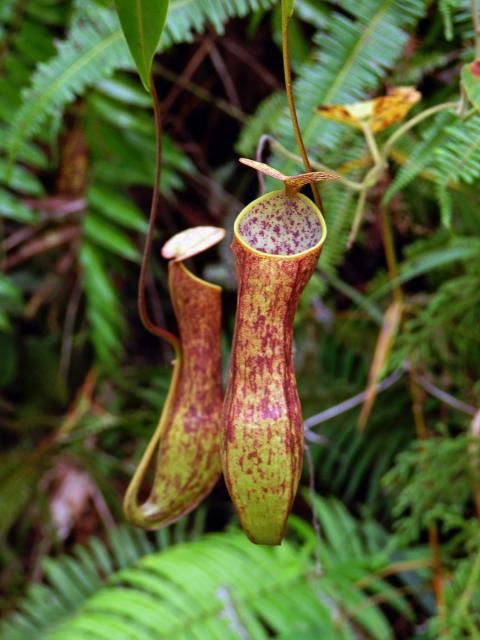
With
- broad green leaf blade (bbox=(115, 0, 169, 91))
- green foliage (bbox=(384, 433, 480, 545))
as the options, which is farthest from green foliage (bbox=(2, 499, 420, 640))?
broad green leaf blade (bbox=(115, 0, 169, 91))

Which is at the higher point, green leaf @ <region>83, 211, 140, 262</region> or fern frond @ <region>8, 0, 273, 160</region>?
fern frond @ <region>8, 0, 273, 160</region>

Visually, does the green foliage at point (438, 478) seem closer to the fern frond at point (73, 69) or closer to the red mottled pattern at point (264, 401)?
the red mottled pattern at point (264, 401)

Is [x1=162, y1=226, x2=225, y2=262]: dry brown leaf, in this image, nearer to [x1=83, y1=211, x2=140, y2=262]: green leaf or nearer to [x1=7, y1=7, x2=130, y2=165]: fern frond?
[x1=7, y1=7, x2=130, y2=165]: fern frond

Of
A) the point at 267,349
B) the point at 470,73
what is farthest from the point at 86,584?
the point at 470,73

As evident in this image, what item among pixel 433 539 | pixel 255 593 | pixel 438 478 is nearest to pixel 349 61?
pixel 438 478

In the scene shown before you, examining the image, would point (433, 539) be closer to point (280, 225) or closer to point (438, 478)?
point (438, 478)

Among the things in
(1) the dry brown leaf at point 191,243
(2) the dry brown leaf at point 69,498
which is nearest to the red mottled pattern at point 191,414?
(1) the dry brown leaf at point 191,243
